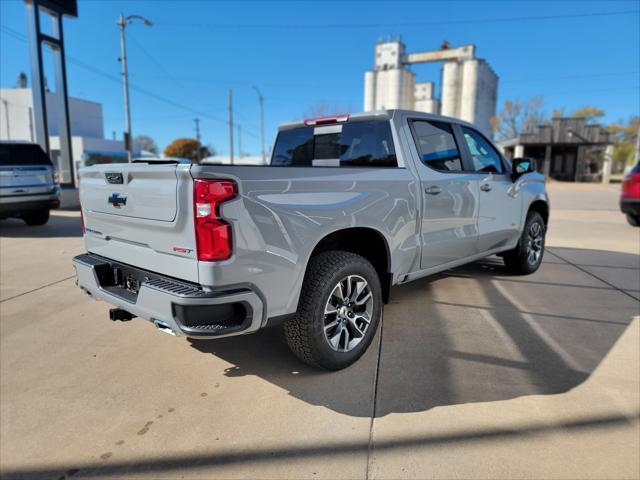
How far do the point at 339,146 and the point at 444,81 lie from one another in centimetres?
8340

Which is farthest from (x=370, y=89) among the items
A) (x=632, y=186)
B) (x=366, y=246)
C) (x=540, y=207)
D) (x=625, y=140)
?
(x=366, y=246)

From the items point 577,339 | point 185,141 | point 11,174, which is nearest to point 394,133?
point 577,339

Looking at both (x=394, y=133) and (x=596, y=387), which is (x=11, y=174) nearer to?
(x=394, y=133)

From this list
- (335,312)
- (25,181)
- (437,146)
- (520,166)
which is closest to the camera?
(335,312)

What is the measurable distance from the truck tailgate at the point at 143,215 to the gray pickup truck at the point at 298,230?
10 mm

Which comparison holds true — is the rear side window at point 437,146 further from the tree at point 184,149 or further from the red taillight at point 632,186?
the tree at point 184,149

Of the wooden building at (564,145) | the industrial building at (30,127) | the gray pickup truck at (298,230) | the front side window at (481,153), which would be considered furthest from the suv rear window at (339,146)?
the industrial building at (30,127)

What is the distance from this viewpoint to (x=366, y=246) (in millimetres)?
3525

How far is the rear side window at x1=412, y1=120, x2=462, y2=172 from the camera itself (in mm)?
3826

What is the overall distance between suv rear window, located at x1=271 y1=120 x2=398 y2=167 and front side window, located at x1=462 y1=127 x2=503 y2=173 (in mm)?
1223

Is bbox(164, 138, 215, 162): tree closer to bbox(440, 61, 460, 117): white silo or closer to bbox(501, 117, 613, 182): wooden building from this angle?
bbox(440, 61, 460, 117): white silo

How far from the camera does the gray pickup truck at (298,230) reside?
2.36 m

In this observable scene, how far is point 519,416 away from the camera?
2.60 meters

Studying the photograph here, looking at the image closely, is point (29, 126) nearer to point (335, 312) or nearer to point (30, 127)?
point (30, 127)
